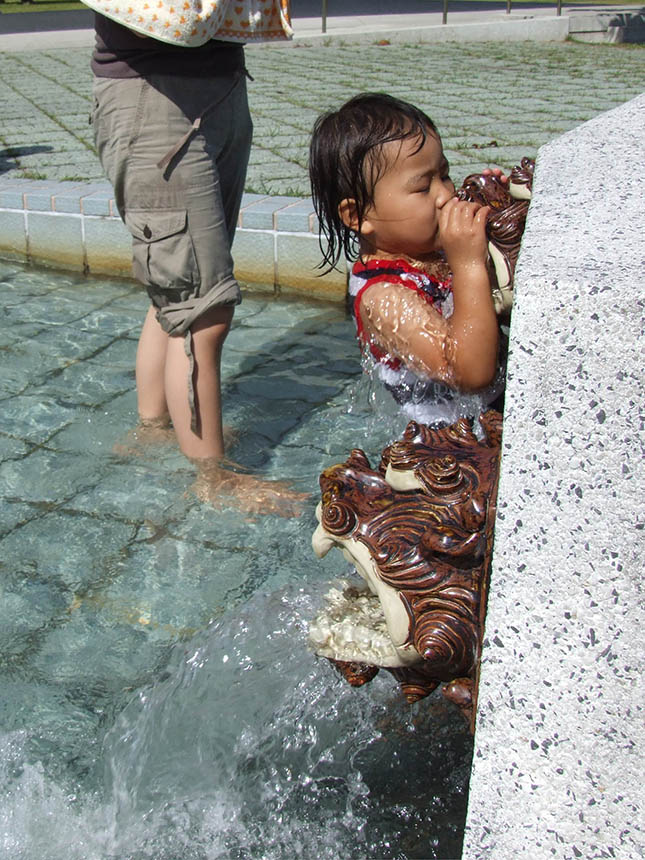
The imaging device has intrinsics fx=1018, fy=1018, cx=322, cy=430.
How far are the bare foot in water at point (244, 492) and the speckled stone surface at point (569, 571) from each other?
5.45ft

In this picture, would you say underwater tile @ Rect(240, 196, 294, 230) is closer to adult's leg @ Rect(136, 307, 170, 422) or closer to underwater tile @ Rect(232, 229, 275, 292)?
underwater tile @ Rect(232, 229, 275, 292)

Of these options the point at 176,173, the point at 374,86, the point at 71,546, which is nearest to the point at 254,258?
the point at 176,173

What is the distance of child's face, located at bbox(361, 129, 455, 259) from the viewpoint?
2.29 meters

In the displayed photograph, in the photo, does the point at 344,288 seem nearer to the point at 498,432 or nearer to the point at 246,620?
the point at 246,620

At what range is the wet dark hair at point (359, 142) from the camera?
229 cm

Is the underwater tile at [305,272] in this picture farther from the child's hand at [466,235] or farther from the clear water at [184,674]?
the child's hand at [466,235]

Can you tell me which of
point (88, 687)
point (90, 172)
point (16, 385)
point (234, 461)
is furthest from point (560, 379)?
point (90, 172)

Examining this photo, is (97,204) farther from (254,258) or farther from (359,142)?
(359,142)

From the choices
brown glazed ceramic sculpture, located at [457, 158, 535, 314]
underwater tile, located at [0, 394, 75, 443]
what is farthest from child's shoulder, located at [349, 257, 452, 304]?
underwater tile, located at [0, 394, 75, 443]

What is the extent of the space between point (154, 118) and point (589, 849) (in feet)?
6.82

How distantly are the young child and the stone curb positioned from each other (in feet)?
6.47

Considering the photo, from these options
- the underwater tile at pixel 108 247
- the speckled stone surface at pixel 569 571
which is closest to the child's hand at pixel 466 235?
the speckled stone surface at pixel 569 571

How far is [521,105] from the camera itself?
7785 mm

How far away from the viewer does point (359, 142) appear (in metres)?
2.29
